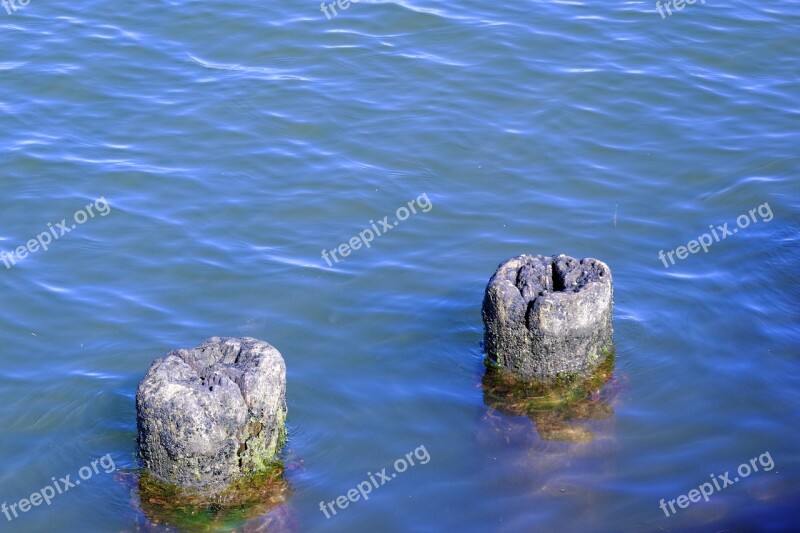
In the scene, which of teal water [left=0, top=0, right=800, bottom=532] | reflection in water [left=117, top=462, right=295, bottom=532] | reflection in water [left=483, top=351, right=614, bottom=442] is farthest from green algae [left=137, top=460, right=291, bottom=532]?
reflection in water [left=483, top=351, right=614, bottom=442]

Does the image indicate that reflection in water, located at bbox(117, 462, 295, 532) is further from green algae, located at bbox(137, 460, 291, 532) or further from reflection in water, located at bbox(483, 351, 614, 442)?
reflection in water, located at bbox(483, 351, 614, 442)

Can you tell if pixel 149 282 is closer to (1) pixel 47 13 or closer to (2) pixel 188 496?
(2) pixel 188 496

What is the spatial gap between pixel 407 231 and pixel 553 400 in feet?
10.6

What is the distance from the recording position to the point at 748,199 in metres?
11.9

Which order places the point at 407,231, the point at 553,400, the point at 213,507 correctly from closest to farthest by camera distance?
the point at 213,507 < the point at 553,400 < the point at 407,231

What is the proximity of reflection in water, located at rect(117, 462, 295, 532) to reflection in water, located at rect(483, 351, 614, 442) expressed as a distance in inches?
86.6

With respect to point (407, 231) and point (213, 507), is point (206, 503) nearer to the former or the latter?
point (213, 507)

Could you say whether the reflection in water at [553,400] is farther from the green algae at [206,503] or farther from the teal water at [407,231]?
the green algae at [206,503]

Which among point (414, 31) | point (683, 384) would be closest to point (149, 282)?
point (683, 384)

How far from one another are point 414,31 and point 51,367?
840 centimetres

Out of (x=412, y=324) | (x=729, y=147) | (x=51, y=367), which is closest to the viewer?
(x=51, y=367)

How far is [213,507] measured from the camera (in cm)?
783

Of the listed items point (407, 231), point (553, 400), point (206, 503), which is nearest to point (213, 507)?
point (206, 503)

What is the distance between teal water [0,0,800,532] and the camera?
838 cm
